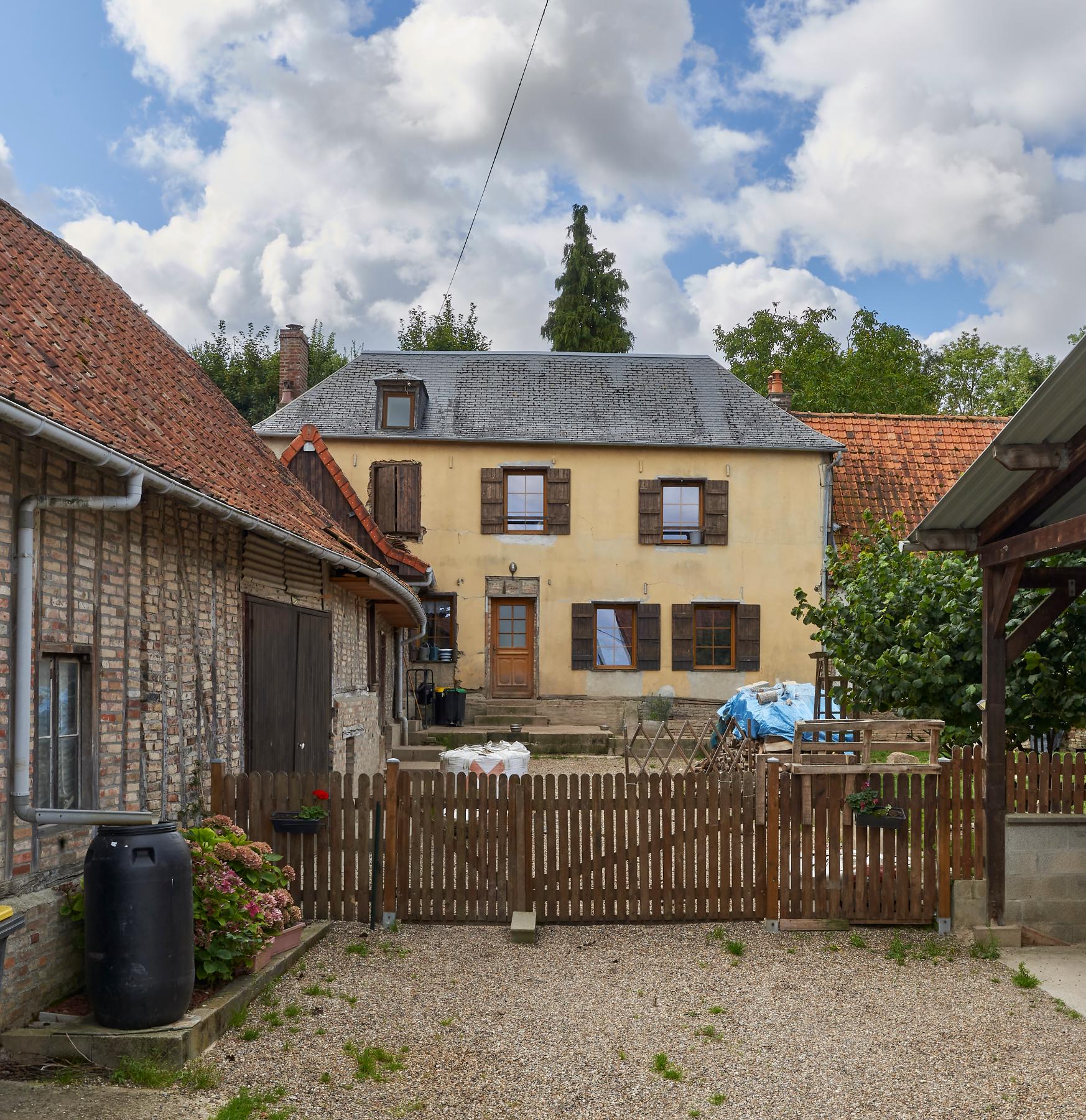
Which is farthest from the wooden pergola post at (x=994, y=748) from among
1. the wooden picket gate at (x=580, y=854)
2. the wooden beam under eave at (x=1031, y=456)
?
the wooden picket gate at (x=580, y=854)

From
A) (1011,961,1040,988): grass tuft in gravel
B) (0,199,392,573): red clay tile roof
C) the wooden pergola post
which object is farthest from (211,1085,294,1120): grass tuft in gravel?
the wooden pergola post

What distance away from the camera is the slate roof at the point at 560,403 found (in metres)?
23.5

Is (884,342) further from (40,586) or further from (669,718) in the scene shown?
(40,586)

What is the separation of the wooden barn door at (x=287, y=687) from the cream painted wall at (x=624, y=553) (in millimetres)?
11276

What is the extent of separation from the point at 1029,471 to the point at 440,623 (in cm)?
1714

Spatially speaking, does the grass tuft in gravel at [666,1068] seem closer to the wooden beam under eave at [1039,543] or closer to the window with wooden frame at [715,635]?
the wooden beam under eave at [1039,543]

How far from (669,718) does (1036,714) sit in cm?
1293

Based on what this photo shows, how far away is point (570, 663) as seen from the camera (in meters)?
23.6

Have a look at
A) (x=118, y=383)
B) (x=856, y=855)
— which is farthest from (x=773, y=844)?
(x=118, y=383)

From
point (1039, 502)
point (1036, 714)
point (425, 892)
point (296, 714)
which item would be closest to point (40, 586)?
point (425, 892)

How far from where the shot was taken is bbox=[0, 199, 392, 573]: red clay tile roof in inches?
263

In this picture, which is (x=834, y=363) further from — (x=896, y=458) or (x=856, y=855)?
(x=856, y=855)

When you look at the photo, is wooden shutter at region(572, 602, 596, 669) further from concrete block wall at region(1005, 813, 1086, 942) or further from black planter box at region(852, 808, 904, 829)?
concrete block wall at region(1005, 813, 1086, 942)

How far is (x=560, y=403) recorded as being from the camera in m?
24.4
